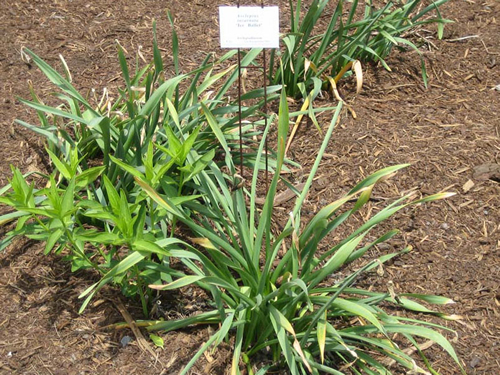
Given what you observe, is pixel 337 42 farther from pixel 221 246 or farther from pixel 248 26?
pixel 221 246

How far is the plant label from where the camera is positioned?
2.25 meters

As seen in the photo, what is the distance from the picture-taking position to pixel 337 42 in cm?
334

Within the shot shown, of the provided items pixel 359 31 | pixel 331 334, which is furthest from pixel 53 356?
pixel 359 31

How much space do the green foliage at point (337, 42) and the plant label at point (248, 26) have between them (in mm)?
844

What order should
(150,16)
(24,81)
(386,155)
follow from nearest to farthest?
(386,155), (24,81), (150,16)

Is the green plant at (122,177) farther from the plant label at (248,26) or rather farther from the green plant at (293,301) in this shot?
the plant label at (248,26)

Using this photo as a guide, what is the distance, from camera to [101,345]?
2.31m

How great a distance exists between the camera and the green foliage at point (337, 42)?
319 centimetres

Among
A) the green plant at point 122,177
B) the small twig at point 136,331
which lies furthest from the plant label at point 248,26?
the small twig at point 136,331

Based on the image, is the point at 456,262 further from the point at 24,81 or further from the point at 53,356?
the point at 24,81

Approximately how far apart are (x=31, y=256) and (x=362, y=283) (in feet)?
4.54

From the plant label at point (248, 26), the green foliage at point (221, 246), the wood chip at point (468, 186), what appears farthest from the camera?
the wood chip at point (468, 186)

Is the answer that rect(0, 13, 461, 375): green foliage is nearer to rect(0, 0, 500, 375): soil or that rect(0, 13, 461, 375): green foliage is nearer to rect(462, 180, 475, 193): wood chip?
rect(0, 0, 500, 375): soil

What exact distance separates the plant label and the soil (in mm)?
899
